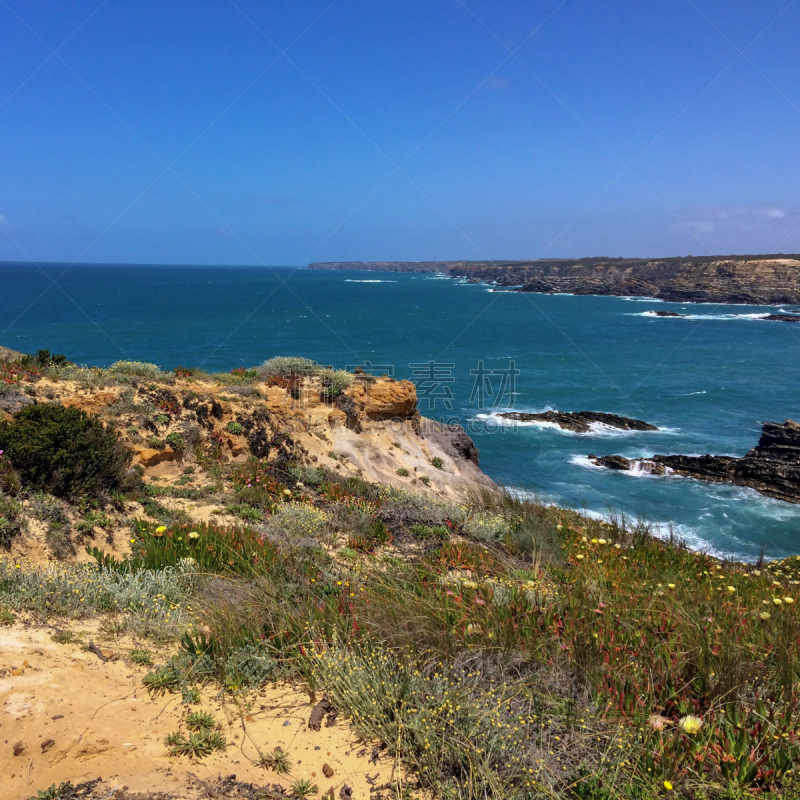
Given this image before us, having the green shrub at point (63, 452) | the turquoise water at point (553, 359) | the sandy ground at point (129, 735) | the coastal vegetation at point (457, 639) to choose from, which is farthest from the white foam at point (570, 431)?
the sandy ground at point (129, 735)

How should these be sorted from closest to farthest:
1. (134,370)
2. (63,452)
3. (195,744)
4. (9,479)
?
(195,744) < (9,479) < (63,452) < (134,370)

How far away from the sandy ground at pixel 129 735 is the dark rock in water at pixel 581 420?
29988 millimetres

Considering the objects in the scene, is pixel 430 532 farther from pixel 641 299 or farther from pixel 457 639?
pixel 641 299

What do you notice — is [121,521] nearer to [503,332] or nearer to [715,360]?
[715,360]

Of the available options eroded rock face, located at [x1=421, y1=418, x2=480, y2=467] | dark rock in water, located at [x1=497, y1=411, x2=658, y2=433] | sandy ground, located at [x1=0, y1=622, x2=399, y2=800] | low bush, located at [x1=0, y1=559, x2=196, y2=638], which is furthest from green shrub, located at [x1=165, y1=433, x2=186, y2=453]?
dark rock in water, located at [x1=497, y1=411, x2=658, y2=433]

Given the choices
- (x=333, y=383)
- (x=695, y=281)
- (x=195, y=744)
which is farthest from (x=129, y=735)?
(x=695, y=281)

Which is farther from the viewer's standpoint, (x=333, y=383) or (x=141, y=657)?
(x=333, y=383)

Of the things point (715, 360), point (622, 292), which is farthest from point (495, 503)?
point (622, 292)

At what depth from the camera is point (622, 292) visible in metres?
128

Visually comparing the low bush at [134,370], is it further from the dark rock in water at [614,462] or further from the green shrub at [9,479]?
the dark rock in water at [614,462]

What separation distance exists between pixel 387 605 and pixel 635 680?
176 centimetres

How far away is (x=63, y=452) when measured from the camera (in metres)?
7.48

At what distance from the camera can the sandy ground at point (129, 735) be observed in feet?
10.2

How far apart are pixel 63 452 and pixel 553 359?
4903 cm
